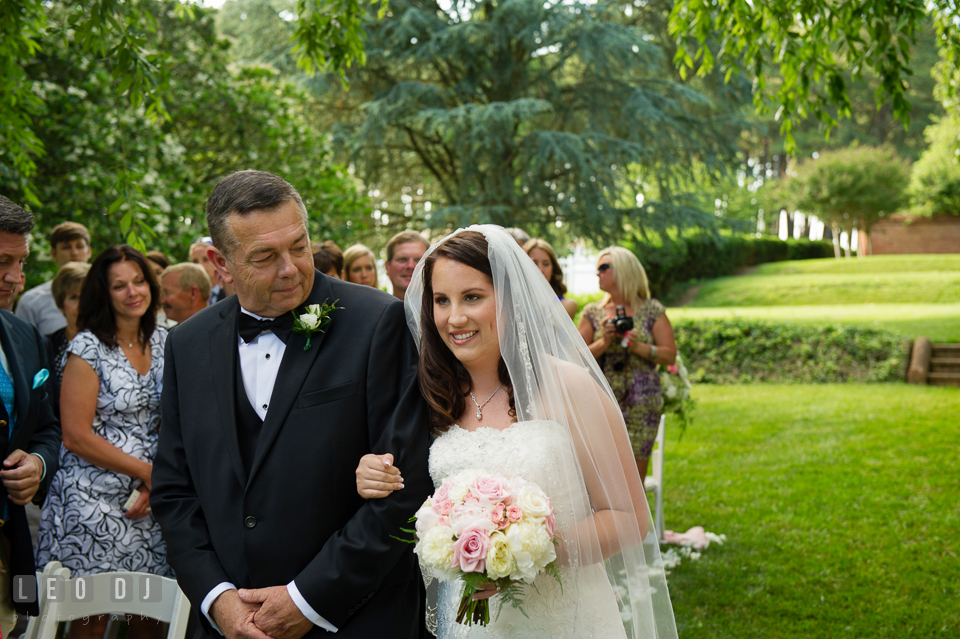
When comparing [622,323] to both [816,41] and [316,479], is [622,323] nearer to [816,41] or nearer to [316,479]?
[816,41]

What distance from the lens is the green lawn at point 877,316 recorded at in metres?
17.2

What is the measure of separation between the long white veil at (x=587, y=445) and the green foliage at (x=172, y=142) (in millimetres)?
4811

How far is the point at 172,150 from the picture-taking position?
966 centimetres

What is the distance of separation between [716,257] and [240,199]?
3106 cm

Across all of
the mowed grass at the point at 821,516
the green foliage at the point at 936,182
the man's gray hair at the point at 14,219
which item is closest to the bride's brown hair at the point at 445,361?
the man's gray hair at the point at 14,219

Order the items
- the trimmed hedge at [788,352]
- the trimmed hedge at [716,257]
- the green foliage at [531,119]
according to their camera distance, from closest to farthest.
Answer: the trimmed hedge at [788,352], the green foliage at [531,119], the trimmed hedge at [716,257]

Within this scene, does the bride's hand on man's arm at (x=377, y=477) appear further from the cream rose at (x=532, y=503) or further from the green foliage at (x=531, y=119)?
the green foliage at (x=531, y=119)

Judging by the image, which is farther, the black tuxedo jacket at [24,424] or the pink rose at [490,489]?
the black tuxedo jacket at [24,424]

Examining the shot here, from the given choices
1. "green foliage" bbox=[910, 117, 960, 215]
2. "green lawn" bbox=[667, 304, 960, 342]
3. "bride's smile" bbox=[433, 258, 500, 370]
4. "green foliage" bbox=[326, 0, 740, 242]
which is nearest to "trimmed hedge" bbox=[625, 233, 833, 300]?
"green lawn" bbox=[667, 304, 960, 342]

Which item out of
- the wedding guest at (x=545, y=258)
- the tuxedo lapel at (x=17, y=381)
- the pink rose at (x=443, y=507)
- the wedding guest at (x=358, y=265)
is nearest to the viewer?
the pink rose at (x=443, y=507)

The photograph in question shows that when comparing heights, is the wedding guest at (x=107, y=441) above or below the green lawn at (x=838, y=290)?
above

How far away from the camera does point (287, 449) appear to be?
2439 mm

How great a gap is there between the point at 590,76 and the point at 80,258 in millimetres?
14046

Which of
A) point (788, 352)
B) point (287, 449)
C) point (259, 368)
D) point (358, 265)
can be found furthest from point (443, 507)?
point (788, 352)
